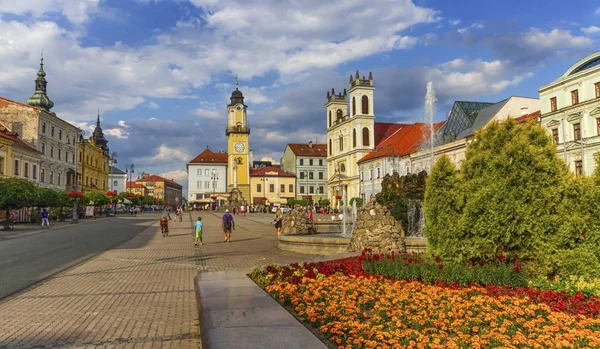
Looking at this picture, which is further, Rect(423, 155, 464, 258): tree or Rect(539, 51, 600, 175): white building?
Rect(539, 51, 600, 175): white building

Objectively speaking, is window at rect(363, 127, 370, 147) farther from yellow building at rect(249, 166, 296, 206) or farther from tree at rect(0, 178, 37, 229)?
tree at rect(0, 178, 37, 229)

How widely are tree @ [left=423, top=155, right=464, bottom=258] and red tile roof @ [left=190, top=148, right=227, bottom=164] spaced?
10853 centimetres

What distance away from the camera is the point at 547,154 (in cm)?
845

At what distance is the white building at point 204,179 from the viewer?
11444 centimetres

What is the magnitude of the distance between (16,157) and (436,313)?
55959 mm

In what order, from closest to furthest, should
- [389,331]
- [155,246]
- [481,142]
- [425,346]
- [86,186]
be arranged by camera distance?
1. [425,346]
2. [389,331]
3. [481,142]
4. [155,246]
5. [86,186]

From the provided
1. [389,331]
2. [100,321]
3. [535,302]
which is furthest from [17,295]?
[535,302]

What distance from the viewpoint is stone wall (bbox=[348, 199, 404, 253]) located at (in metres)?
13.8

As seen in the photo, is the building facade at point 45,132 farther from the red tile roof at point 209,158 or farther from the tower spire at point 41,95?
the red tile roof at point 209,158

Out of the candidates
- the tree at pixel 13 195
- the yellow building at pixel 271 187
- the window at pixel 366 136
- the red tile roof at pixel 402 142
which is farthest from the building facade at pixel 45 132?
the window at pixel 366 136

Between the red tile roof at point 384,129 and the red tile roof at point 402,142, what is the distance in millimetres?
1615

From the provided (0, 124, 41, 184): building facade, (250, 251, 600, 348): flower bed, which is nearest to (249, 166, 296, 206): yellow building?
(0, 124, 41, 184): building facade

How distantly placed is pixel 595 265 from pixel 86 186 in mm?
83675

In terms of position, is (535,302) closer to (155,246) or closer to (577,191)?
(577,191)
